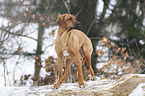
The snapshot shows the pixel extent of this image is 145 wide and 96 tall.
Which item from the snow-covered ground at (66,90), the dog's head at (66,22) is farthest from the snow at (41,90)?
the dog's head at (66,22)

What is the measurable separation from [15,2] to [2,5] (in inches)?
22.5

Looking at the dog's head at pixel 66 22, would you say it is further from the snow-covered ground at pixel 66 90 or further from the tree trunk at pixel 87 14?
the tree trunk at pixel 87 14

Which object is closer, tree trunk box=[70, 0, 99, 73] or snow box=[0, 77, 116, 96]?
snow box=[0, 77, 116, 96]

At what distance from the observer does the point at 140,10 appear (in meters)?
6.38

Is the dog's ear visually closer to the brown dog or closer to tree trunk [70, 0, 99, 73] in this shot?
the brown dog

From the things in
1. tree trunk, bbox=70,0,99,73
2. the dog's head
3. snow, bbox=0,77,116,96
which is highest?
tree trunk, bbox=70,0,99,73

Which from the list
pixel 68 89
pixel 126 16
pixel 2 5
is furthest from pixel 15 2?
pixel 126 16

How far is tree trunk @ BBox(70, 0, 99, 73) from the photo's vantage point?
5.65 m

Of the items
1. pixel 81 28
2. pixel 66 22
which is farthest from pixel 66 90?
pixel 81 28

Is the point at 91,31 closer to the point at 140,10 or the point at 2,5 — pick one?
the point at 140,10

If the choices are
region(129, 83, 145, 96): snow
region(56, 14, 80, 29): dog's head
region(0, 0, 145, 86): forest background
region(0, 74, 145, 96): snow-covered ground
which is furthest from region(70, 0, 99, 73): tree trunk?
region(129, 83, 145, 96): snow

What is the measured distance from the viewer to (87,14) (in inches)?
225

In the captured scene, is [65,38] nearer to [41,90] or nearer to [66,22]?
[66,22]

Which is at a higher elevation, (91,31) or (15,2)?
(15,2)
